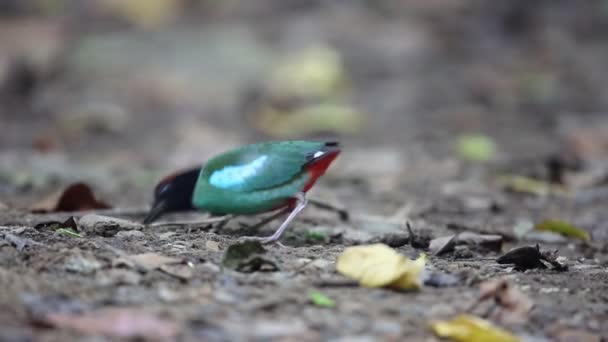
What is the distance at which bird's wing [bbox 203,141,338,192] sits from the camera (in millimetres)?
3967

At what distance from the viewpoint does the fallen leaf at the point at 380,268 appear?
3184 millimetres

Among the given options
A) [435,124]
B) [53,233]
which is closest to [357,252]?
[53,233]

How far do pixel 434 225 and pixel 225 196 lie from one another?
4.92 feet

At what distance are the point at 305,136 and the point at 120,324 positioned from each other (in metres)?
5.92

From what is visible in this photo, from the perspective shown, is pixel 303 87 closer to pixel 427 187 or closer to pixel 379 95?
pixel 379 95

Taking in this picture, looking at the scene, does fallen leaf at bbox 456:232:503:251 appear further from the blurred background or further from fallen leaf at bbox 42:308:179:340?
the blurred background

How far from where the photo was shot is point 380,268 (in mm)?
3232

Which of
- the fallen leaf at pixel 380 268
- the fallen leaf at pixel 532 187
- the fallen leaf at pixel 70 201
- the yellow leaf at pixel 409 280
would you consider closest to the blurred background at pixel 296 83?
the fallen leaf at pixel 532 187

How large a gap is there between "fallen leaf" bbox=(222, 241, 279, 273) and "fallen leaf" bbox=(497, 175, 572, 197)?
10.7 feet

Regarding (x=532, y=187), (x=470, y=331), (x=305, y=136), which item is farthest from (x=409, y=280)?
(x=305, y=136)

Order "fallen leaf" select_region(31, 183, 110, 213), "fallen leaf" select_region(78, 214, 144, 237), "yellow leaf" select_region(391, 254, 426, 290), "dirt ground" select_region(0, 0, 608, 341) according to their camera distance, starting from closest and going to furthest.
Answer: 1. "dirt ground" select_region(0, 0, 608, 341)
2. "yellow leaf" select_region(391, 254, 426, 290)
3. "fallen leaf" select_region(78, 214, 144, 237)
4. "fallen leaf" select_region(31, 183, 110, 213)

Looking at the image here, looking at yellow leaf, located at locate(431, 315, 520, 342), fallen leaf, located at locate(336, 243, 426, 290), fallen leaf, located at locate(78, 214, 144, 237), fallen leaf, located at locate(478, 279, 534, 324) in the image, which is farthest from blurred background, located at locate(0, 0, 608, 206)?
yellow leaf, located at locate(431, 315, 520, 342)

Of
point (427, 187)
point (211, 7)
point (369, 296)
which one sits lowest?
point (427, 187)

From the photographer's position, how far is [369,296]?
3137mm
